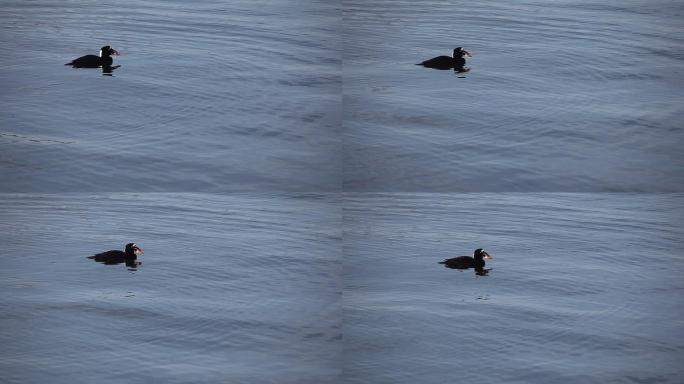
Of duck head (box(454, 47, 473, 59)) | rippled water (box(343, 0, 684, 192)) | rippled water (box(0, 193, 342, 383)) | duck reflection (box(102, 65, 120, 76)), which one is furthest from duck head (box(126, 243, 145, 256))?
duck head (box(454, 47, 473, 59))

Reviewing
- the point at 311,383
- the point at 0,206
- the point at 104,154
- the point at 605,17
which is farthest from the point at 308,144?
the point at 605,17

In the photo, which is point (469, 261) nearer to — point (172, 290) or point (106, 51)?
point (172, 290)

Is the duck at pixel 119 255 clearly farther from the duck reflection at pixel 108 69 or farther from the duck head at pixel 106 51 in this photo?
the duck head at pixel 106 51

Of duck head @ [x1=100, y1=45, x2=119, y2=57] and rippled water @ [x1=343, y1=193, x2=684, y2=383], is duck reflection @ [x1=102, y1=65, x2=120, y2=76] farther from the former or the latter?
rippled water @ [x1=343, y1=193, x2=684, y2=383]

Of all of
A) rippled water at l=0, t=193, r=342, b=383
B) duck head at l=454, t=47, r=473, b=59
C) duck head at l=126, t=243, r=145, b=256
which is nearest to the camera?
rippled water at l=0, t=193, r=342, b=383

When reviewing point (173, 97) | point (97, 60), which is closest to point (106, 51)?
point (97, 60)

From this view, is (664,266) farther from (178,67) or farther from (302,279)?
(178,67)

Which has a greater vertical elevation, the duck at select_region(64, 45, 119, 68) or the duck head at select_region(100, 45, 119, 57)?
the duck head at select_region(100, 45, 119, 57)

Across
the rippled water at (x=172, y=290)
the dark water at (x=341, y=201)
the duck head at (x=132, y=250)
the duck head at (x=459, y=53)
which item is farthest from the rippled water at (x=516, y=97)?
the duck head at (x=132, y=250)
